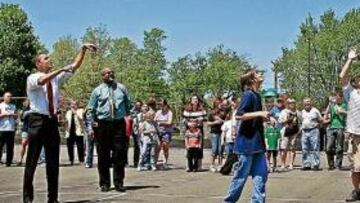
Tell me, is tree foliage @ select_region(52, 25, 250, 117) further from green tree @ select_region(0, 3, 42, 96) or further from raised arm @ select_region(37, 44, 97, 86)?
raised arm @ select_region(37, 44, 97, 86)

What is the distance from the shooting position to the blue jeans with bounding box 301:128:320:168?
1862 centimetres

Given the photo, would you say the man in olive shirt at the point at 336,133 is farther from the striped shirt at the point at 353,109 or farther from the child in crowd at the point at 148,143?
the striped shirt at the point at 353,109

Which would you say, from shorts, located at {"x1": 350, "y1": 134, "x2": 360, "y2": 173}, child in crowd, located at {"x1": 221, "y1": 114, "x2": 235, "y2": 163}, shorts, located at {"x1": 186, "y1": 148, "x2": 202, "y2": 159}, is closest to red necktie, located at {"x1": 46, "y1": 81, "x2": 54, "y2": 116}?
shorts, located at {"x1": 350, "y1": 134, "x2": 360, "y2": 173}

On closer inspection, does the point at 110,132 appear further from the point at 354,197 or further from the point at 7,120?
the point at 7,120

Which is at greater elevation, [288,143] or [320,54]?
[320,54]

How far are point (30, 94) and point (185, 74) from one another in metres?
82.6

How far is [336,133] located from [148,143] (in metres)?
4.66

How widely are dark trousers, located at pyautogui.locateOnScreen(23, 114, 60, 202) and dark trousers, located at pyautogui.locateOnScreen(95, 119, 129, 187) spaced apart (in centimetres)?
209

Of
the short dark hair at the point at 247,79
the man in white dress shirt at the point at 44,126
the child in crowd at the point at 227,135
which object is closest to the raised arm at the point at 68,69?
the man in white dress shirt at the point at 44,126

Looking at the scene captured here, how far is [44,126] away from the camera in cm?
994

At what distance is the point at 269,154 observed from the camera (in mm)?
18578

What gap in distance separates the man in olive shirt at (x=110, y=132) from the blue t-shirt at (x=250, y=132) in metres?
3.20

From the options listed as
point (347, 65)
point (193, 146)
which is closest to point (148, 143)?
point (193, 146)

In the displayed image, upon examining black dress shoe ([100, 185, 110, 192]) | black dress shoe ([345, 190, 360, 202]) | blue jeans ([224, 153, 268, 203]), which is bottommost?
black dress shoe ([345, 190, 360, 202])
